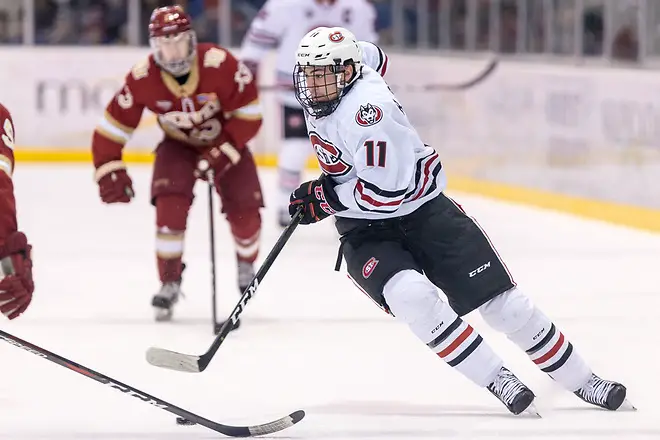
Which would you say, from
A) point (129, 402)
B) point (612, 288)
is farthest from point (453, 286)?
point (612, 288)

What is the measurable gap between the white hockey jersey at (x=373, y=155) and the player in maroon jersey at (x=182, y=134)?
4.26 feet

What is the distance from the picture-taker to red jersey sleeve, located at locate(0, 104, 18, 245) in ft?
9.18

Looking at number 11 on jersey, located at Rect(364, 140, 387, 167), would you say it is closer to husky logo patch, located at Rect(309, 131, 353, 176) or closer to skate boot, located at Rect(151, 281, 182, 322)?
husky logo patch, located at Rect(309, 131, 353, 176)

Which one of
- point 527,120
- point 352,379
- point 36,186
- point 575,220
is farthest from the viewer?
point 36,186

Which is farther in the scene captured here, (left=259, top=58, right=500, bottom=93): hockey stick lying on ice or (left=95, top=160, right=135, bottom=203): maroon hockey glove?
(left=259, top=58, right=500, bottom=93): hockey stick lying on ice

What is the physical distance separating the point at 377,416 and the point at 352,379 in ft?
1.48

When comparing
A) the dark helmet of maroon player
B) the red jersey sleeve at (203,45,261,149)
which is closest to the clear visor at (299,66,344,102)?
the dark helmet of maroon player

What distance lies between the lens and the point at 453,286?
325cm

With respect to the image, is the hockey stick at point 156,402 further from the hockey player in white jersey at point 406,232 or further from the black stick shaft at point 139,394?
the hockey player in white jersey at point 406,232

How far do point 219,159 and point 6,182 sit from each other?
1.77 m

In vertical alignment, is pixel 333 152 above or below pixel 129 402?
above

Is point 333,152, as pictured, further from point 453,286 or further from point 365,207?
point 453,286

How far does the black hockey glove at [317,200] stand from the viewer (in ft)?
10.6

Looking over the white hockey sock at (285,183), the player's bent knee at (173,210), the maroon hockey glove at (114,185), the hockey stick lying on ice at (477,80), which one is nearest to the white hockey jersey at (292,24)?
the white hockey sock at (285,183)
